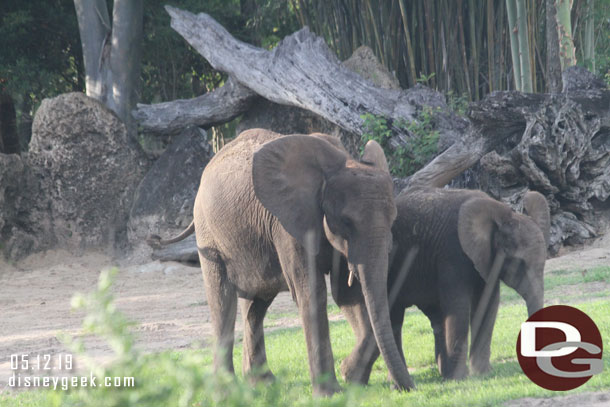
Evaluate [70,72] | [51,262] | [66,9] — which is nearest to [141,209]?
[51,262]

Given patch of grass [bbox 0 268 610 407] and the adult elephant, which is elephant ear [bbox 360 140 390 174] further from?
patch of grass [bbox 0 268 610 407]

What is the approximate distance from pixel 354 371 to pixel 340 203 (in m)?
1.31

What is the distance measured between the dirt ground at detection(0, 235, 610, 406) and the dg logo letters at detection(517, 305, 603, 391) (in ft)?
9.04

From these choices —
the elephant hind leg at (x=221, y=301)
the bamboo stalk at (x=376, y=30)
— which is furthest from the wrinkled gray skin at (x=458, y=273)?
the bamboo stalk at (x=376, y=30)

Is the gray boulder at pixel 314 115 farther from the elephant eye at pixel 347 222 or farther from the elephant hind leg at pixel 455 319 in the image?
the elephant eye at pixel 347 222

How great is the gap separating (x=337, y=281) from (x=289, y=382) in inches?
39.0

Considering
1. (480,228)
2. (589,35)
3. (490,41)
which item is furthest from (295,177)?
(589,35)

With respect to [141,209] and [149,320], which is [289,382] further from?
[141,209]

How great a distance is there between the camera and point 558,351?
6.15 m

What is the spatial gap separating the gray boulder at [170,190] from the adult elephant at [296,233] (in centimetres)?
765

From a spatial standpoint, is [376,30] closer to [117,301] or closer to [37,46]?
[117,301]

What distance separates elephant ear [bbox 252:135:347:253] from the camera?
20.2 feet

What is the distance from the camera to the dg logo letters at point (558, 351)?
586 cm

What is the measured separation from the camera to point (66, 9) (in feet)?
61.9
